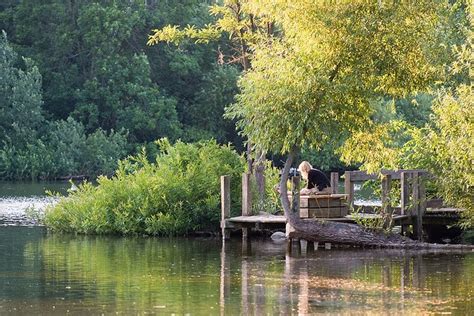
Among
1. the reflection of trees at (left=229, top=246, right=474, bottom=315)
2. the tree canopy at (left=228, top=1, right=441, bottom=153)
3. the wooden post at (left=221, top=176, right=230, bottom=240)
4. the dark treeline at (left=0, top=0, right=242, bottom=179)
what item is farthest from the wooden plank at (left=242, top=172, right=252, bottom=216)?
the dark treeline at (left=0, top=0, right=242, bottom=179)

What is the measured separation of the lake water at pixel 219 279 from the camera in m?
21.4

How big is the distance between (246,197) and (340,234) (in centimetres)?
350

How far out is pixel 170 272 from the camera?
26219mm

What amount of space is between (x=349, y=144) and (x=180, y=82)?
178ft

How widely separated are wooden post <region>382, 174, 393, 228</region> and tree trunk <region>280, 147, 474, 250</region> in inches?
13.7

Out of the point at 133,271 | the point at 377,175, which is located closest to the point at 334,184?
the point at 377,175

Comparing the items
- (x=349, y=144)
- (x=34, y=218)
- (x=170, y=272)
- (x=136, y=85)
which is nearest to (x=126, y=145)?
(x=136, y=85)

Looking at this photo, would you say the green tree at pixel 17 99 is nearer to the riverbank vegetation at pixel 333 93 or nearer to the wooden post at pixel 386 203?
the riverbank vegetation at pixel 333 93

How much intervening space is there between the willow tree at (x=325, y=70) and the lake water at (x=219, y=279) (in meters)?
2.41

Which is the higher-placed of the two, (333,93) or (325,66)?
(325,66)

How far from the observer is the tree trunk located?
99.6 ft

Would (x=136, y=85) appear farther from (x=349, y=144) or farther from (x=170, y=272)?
(x=170, y=272)

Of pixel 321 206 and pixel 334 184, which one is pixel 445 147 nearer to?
pixel 321 206

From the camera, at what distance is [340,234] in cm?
3042
